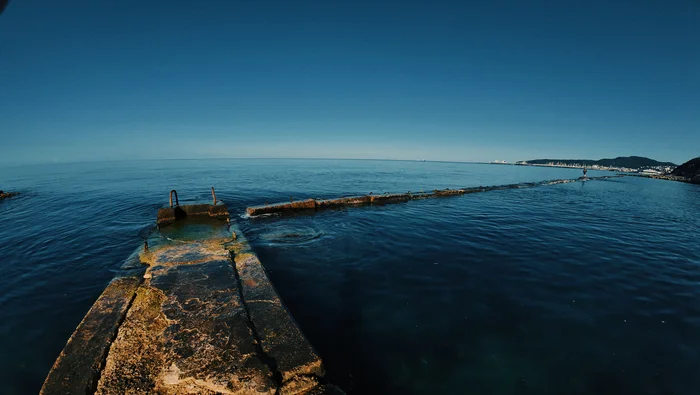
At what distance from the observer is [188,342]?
Result: 4594 mm

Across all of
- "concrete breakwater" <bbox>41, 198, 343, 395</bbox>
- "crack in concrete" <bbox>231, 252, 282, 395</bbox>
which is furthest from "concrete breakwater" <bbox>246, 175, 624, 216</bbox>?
"crack in concrete" <bbox>231, 252, 282, 395</bbox>

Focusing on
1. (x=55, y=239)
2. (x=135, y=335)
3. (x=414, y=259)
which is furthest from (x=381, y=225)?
(x=55, y=239)

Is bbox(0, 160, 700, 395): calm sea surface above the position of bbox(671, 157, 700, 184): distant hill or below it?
below

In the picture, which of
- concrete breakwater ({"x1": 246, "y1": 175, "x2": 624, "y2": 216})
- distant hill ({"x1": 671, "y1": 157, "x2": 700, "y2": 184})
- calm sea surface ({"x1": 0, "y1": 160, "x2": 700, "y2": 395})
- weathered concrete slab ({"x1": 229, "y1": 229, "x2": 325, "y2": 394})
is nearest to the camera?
weathered concrete slab ({"x1": 229, "y1": 229, "x2": 325, "y2": 394})

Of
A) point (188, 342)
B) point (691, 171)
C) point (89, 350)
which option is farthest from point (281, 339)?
point (691, 171)

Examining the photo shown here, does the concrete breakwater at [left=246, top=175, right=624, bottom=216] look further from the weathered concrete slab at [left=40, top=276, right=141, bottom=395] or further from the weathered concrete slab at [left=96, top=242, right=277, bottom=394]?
the weathered concrete slab at [left=40, top=276, right=141, bottom=395]

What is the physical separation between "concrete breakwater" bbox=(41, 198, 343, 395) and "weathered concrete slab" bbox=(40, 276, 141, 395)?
0.04ft

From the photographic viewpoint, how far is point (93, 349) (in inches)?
182

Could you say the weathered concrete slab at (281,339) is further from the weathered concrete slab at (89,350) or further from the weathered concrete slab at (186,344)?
the weathered concrete slab at (89,350)

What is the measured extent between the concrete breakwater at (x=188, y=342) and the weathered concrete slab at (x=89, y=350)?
0.01 m

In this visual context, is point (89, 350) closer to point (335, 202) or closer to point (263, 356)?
point (263, 356)

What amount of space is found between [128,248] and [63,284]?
128 inches

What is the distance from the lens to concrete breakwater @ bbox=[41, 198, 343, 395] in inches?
154

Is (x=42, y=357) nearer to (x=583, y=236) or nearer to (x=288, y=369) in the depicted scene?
(x=288, y=369)
